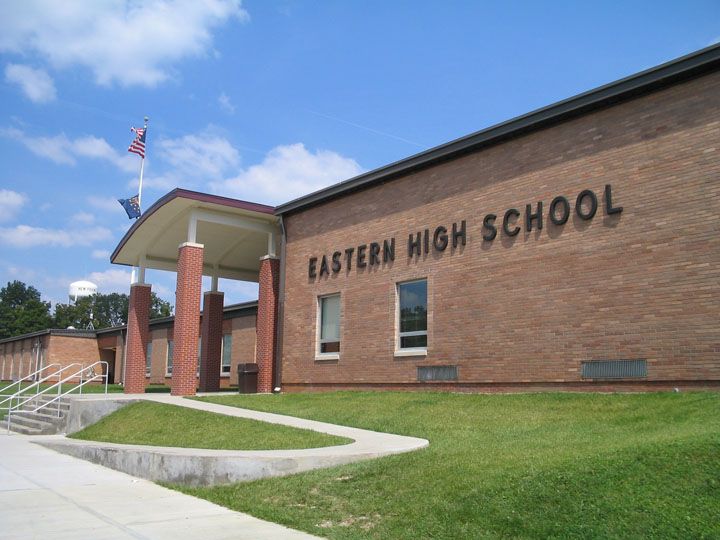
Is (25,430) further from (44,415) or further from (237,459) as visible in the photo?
(237,459)

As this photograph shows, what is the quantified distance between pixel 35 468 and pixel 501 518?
8.56 meters

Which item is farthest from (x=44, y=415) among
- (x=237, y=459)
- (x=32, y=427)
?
(x=237, y=459)

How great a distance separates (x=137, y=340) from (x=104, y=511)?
1733 centimetres

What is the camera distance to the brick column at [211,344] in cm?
2611

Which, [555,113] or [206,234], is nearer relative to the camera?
[555,113]

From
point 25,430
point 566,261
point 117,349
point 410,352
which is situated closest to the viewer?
point 566,261

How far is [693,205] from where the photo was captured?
12.5 meters

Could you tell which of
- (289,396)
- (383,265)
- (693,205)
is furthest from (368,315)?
(693,205)

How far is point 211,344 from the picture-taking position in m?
26.7

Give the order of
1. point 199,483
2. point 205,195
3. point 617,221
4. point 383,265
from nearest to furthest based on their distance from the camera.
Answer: point 199,483 → point 617,221 → point 383,265 → point 205,195

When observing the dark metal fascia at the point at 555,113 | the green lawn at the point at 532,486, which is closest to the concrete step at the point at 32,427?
the dark metal fascia at the point at 555,113

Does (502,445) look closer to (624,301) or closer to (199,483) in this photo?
(199,483)

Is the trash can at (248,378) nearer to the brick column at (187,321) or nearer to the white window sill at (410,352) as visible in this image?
the brick column at (187,321)

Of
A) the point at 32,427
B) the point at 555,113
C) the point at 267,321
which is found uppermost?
the point at 555,113
